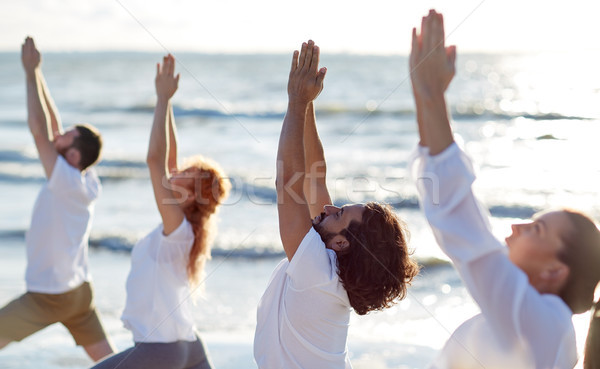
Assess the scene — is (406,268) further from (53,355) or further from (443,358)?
(53,355)

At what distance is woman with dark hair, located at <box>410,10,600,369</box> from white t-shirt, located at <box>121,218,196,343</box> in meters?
2.17

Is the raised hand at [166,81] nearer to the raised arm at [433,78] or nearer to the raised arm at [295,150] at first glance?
the raised arm at [295,150]

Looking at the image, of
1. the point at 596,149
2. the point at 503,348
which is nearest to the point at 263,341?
the point at 503,348

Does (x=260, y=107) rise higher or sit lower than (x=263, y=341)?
lower

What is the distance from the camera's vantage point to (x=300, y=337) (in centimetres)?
248

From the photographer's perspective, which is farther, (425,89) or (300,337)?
(300,337)

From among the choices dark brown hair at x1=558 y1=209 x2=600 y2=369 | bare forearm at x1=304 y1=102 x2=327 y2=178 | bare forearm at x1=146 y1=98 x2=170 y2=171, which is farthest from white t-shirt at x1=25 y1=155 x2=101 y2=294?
dark brown hair at x1=558 y1=209 x2=600 y2=369

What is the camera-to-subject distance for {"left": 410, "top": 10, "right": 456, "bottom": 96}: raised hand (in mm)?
1598

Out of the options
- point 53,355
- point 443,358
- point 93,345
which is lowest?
point 53,355

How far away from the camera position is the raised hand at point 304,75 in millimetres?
2314

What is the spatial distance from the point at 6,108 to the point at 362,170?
18.1 m

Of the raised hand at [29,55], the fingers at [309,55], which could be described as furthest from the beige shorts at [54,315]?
the fingers at [309,55]

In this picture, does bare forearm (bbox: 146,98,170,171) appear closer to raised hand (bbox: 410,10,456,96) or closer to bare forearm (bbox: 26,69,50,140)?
bare forearm (bbox: 26,69,50,140)

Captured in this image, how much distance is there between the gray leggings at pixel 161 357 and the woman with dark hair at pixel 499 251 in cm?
214
